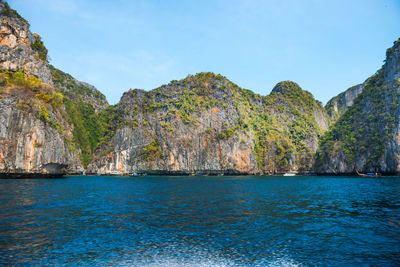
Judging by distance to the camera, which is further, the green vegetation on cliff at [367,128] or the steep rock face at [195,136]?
the steep rock face at [195,136]

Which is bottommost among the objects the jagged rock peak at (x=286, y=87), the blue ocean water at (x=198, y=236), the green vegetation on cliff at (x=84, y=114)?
the blue ocean water at (x=198, y=236)

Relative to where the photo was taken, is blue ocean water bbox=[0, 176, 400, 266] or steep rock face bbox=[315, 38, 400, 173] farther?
steep rock face bbox=[315, 38, 400, 173]

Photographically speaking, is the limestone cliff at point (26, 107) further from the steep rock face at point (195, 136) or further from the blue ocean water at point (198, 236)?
the blue ocean water at point (198, 236)

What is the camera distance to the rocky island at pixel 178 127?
64625mm

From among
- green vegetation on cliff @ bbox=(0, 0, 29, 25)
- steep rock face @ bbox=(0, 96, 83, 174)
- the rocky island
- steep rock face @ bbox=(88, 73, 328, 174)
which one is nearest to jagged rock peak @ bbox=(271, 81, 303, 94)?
the rocky island

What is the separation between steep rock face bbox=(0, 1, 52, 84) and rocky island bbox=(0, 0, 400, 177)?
291 millimetres

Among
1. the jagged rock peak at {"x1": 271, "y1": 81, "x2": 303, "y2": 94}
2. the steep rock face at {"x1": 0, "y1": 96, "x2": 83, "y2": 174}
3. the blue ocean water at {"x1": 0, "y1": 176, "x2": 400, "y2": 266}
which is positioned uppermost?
the jagged rock peak at {"x1": 271, "y1": 81, "x2": 303, "y2": 94}

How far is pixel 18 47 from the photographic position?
2822 inches

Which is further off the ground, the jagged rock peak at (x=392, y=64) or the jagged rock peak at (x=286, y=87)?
the jagged rock peak at (x=286, y=87)

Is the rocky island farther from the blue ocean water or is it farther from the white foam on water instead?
the white foam on water

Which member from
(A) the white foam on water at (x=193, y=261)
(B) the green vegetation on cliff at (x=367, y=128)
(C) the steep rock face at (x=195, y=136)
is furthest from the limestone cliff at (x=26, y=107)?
(B) the green vegetation on cliff at (x=367, y=128)

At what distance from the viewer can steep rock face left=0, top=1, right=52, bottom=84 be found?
68.8m

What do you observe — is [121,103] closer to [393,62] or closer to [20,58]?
[20,58]

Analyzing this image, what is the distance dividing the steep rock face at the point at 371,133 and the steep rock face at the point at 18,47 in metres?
109
